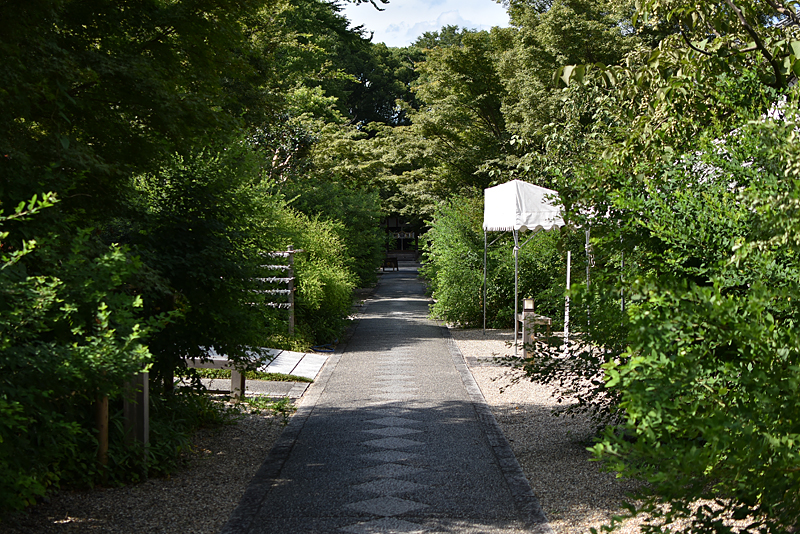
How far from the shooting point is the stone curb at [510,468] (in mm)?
4281

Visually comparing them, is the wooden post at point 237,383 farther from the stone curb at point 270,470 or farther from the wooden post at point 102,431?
the wooden post at point 102,431

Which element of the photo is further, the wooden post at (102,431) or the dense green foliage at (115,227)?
the wooden post at (102,431)

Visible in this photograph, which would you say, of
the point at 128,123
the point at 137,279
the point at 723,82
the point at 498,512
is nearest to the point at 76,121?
the point at 128,123

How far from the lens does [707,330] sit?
108 inches

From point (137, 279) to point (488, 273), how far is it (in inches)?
449

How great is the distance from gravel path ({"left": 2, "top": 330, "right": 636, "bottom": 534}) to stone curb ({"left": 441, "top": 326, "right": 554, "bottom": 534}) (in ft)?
0.22

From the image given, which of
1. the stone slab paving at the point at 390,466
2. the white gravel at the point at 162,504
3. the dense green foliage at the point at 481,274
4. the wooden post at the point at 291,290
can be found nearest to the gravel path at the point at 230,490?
the white gravel at the point at 162,504

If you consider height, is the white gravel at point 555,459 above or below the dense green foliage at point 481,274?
below

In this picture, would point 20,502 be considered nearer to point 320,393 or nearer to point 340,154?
point 320,393

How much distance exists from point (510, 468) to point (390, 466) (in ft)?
2.97

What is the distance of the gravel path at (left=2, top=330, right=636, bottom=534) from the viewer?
13.6 ft

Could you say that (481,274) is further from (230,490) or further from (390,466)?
(230,490)

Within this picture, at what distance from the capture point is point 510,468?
17.7 feet

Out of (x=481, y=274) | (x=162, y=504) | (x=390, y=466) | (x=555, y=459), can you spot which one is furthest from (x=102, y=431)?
(x=481, y=274)
